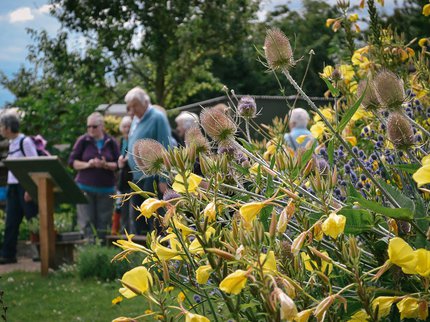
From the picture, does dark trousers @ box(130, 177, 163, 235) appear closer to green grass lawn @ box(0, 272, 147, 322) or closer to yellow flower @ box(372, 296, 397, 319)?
green grass lawn @ box(0, 272, 147, 322)

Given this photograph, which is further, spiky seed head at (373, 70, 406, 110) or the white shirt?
the white shirt

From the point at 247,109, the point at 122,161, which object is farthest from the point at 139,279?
the point at 122,161

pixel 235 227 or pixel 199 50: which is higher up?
pixel 235 227

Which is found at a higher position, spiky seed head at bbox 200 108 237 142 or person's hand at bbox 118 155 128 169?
spiky seed head at bbox 200 108 237 142

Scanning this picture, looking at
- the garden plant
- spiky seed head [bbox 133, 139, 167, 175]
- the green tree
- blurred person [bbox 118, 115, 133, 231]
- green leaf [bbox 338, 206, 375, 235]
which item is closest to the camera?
the garden plant

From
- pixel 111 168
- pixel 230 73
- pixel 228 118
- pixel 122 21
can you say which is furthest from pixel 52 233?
pixel 230 73

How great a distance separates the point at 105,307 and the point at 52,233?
2236 millimetres

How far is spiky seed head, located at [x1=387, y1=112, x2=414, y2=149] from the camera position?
1546 mm

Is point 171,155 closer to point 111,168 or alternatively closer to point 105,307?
point 105,307

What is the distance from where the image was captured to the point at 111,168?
8680 mm

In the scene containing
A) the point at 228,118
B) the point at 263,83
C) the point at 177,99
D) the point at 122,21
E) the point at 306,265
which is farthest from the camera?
the point at 263,83

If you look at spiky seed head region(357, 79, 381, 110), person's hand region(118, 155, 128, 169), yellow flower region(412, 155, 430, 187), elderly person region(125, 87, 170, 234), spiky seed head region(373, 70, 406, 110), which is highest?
spiky seed head region(373, 70, 406, 110)

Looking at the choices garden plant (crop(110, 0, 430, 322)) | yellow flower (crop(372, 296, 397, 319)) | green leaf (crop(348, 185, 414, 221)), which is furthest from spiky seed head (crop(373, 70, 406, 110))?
yellow flower (crop(372, 296, 397, 319))

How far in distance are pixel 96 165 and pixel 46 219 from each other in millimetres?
875
